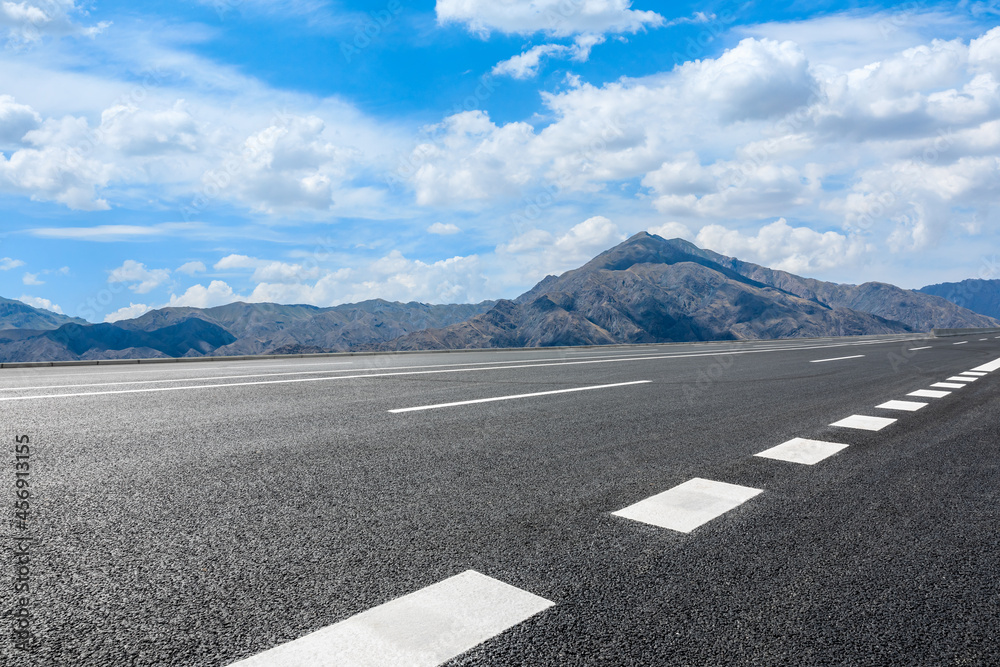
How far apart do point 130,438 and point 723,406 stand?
5763mm

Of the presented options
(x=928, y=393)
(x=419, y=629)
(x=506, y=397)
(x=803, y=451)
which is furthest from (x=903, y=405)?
A: (x=419, y=629)

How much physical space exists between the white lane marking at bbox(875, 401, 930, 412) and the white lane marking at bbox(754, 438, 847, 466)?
106 inches

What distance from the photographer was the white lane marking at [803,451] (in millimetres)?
4047

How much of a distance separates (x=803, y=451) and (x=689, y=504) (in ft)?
6.06

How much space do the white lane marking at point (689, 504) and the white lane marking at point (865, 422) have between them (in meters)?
2.83

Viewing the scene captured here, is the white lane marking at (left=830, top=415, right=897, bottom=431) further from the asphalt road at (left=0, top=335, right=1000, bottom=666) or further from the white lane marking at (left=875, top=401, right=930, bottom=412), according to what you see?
the white lane marking at (left=875, top=401, right=930, bottom=412)

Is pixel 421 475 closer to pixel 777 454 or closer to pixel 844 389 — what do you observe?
pixel 777 454

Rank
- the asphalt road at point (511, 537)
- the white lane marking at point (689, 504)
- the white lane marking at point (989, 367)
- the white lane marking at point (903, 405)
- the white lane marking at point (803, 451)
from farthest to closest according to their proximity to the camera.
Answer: the white lane marking at point (989, 367), the white lane marking at point (903, 405), the white lane marking at point (803, 451), the white lane marking at point (689, 504), the asphalt road at point (511, 537)

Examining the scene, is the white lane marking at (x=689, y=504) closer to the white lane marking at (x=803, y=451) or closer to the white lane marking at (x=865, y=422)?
the white lane marking at (x=803, y=451)

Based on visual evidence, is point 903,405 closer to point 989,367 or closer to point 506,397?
point 506,397

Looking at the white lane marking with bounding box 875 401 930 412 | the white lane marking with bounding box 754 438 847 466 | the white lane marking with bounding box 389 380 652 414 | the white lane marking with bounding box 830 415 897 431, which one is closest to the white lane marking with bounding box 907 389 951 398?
the white lane marking with bounding box 875 401 930 412

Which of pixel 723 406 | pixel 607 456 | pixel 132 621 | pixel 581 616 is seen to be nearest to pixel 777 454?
pixel 607 456

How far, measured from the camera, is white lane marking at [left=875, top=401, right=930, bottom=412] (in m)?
6.55

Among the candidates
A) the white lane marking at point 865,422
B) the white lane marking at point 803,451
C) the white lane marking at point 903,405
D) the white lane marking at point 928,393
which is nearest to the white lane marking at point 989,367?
the white lane marking at point 928,393
